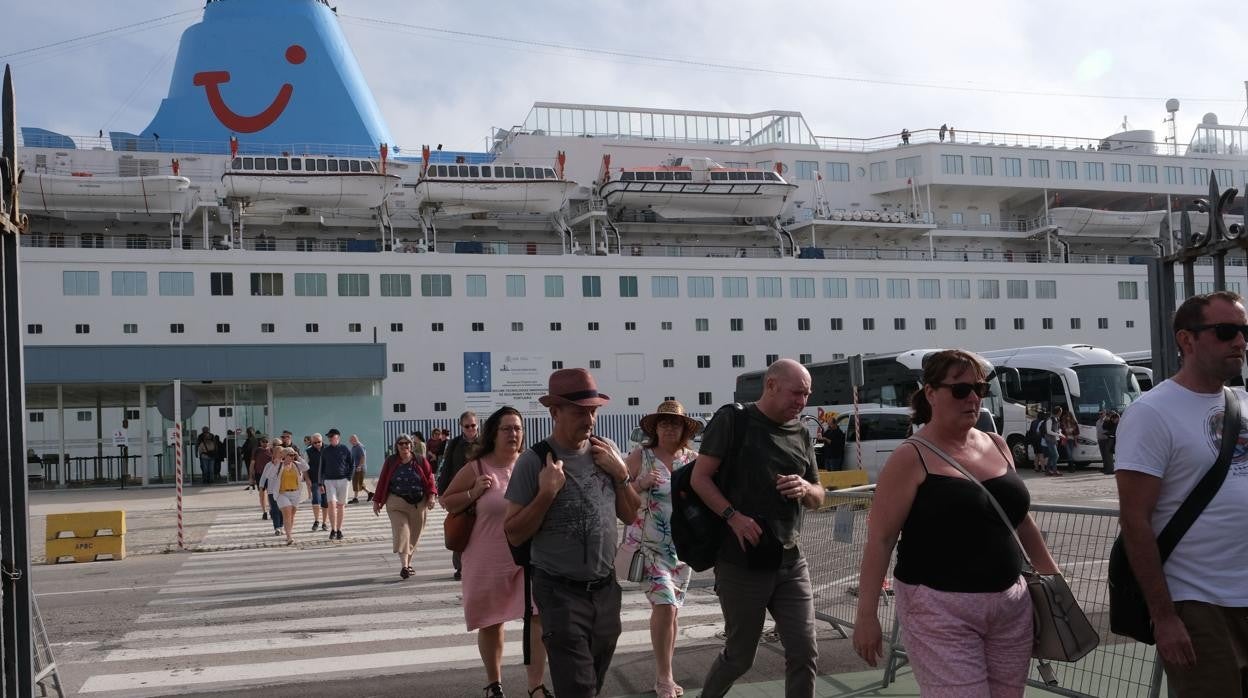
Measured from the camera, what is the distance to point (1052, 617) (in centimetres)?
355

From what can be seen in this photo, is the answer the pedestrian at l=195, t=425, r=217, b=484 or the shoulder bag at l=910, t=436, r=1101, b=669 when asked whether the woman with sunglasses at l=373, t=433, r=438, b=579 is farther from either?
the pedestrian at l=195, t=425, r=217, b=484

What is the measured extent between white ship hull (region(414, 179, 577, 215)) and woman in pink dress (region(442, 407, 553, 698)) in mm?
32186

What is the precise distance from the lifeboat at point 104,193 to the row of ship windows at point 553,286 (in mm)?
2362

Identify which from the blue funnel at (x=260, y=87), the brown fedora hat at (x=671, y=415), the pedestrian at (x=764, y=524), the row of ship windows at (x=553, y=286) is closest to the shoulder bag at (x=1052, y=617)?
the pedestrian at (x=764, y=524)

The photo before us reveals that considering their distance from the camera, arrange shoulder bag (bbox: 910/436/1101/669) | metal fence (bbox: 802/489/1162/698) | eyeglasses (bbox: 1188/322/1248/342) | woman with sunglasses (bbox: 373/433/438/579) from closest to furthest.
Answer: eyeglasses (bbox: 1188/322/1248/342), shoulder bag (bbox: 910/436/1101/669), metal fence (bbox: 802/489/1162/698), woman with sunglasses (bbox: 373/433/438/579)

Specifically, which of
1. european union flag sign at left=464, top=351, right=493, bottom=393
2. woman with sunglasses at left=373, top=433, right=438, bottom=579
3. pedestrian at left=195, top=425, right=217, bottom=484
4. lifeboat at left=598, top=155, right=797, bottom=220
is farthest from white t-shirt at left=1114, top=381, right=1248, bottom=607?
lifeboat at left=598, top=155, right=797, bottom=220

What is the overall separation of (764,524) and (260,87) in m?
39.7

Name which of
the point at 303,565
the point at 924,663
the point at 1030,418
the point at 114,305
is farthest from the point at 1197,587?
the point at 114,305

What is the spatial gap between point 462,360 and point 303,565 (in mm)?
24193

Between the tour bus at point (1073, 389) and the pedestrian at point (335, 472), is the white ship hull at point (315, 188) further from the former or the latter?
the pedestrian at point (335, 472)

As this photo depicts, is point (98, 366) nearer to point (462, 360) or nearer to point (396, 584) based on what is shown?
point (462, 360)

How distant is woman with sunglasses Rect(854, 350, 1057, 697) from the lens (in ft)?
11.4

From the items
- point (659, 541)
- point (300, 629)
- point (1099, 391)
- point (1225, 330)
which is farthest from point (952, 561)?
point (1099, 391)

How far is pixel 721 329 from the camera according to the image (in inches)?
1549
